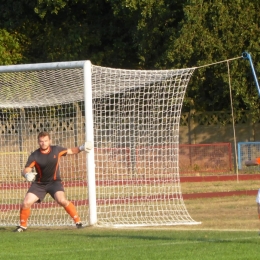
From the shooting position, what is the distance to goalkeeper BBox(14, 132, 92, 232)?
14078 millimetres

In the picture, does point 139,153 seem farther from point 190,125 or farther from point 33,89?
point 190,125

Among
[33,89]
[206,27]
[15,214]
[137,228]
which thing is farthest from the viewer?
[206,27]

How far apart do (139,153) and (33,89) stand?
2.82 meters

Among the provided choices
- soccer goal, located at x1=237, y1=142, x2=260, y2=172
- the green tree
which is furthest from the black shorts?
soccer goal, located at x1=237, y1=142, x2=260, y2=172

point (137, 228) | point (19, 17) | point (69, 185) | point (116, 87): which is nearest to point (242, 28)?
point (19, 17)

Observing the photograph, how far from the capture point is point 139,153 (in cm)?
1780

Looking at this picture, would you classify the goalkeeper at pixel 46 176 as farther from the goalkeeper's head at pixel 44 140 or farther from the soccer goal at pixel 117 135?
the soccer goal at pixel 117 135

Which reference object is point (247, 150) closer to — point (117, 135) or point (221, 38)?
point (221, 38)

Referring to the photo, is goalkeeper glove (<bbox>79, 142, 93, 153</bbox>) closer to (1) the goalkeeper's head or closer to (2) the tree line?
(1) the goalkeeper's head

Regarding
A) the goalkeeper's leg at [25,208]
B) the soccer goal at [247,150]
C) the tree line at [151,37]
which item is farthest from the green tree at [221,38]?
the goalkeeper's leg at [25,208]

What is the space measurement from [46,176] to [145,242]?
321 cm

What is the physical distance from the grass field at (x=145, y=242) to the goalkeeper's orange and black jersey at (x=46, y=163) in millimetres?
987

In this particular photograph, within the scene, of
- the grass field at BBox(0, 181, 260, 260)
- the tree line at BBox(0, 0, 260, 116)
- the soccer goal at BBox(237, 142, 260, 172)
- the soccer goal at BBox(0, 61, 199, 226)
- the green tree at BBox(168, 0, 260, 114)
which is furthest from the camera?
the soccer goal at BBox(237, 142, 260, 172)

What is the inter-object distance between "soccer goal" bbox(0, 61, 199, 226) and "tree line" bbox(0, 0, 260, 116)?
12.7 m
